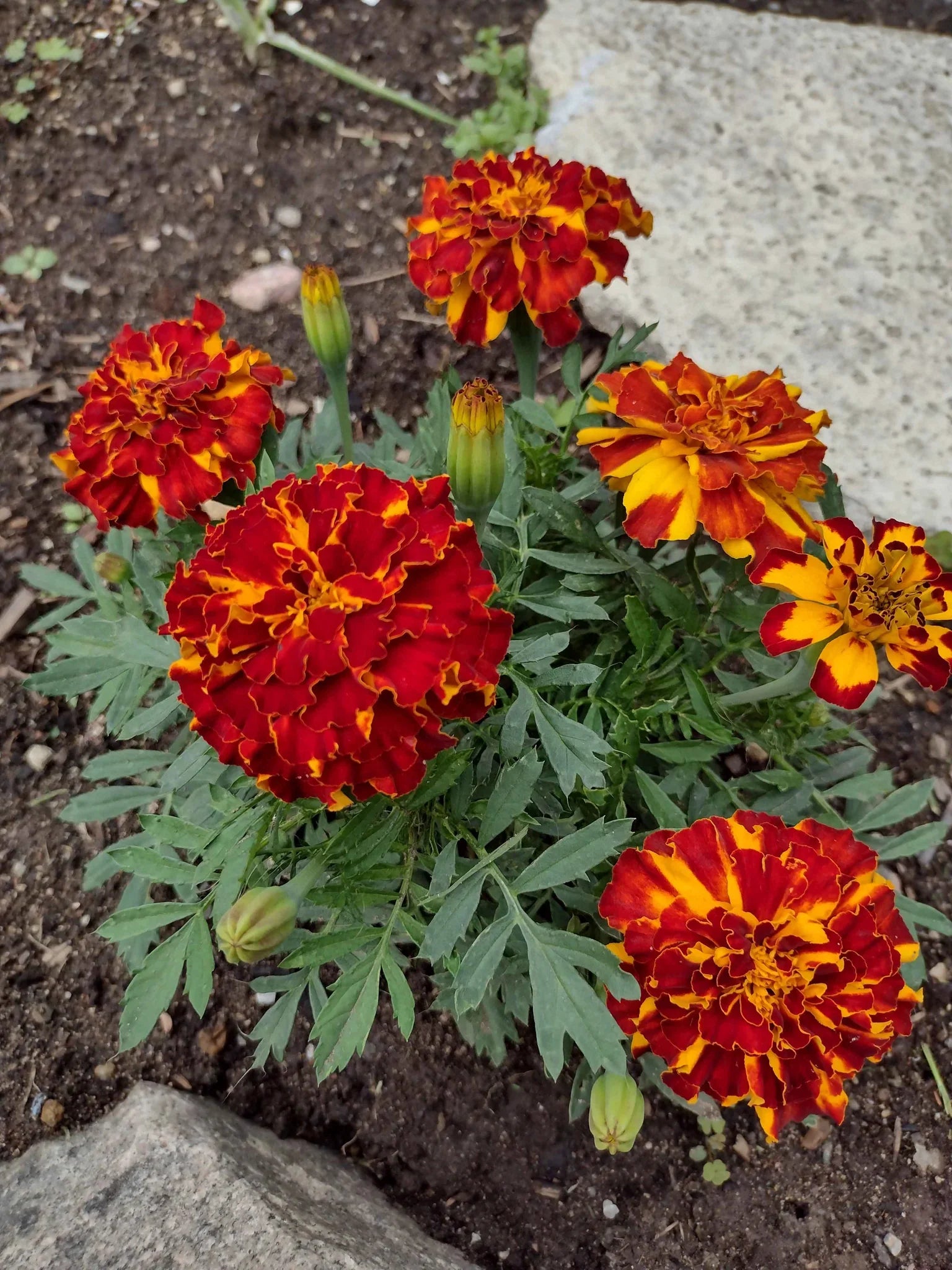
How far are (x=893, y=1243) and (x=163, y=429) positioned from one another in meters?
1.41

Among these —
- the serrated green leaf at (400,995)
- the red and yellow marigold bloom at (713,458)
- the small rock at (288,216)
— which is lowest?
the serrated green leaf at (400,995)

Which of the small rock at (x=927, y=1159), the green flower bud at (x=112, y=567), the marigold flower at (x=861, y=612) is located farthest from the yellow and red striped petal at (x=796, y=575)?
the small rock at (x=927, y=1159)

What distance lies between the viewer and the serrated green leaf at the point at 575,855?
3.33ft

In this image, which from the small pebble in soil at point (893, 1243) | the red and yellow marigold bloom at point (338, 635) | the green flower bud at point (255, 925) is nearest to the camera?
the red and yellow marigold bloom at point (338, 635)

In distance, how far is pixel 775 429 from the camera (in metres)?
1.07

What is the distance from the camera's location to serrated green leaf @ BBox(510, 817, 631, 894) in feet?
3.33

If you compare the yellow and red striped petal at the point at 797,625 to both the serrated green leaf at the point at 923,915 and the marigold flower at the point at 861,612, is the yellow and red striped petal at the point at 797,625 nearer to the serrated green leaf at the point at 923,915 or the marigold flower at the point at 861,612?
the marigold flower at the point at 861,612

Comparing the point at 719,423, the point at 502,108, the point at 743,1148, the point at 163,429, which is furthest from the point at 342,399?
the point at 502,108

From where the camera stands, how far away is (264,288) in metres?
2.16

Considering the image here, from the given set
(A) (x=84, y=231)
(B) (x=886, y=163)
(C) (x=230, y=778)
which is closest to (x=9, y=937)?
(C) (x=230, y=778)

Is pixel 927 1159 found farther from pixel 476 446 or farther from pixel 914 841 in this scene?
pixel 476 446

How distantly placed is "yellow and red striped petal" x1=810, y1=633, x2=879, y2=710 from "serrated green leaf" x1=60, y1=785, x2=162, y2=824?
0.82m

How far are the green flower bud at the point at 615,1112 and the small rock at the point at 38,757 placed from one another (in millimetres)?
1074

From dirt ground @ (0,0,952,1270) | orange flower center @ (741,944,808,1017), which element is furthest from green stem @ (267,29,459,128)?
orange flower center @ (741,944,808,1017)
